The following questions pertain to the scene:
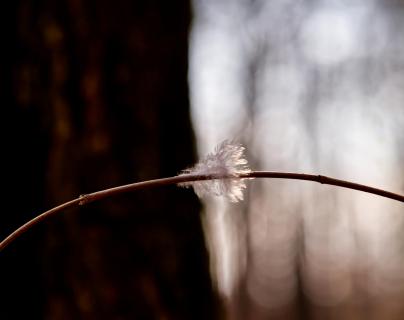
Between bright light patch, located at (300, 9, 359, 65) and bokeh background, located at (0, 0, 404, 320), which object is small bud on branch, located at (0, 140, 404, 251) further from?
bright light patch, located at (300, 9, 359, 65)

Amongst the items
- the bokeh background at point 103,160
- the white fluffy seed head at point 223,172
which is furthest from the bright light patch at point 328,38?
the white fluffy seed head at point 223,172

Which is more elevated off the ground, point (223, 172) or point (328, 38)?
point (328, 38)

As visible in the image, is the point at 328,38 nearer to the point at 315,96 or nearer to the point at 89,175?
the point at 315,96

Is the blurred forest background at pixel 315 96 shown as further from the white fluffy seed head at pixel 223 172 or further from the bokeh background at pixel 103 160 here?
the white fluffy seed head at pixel 223 172

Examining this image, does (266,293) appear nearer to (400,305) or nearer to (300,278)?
(300,278)

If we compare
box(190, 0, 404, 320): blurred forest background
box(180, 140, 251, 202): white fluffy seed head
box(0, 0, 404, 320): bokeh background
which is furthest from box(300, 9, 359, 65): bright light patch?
box(180, 140, 251, 202): white fluffy seed head

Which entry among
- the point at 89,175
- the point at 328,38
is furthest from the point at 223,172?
the point at 328,38
